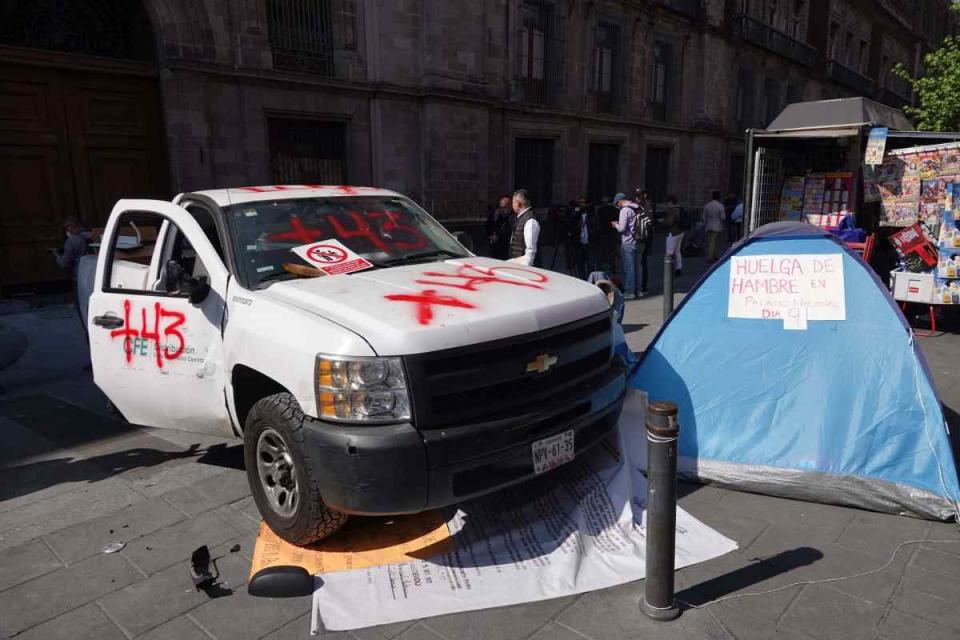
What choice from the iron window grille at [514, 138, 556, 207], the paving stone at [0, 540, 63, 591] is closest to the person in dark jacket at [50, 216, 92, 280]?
the paving stone at [0, 540, 63, 591]

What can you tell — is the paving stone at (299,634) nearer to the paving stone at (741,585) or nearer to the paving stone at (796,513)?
the paving stone at (741,585)

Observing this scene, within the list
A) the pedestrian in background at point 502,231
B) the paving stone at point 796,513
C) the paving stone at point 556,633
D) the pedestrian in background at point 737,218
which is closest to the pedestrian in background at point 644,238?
the pedestrian in background at point 502,231

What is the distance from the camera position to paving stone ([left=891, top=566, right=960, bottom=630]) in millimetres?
2730

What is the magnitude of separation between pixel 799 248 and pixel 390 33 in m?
11.9

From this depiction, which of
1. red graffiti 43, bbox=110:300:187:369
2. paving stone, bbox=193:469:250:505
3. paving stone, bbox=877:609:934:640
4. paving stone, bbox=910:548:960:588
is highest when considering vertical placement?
red graffiti 43, bbox=110:300:187:369

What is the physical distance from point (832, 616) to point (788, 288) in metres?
1.98

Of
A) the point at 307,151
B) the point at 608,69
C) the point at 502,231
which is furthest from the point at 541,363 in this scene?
the point at 608,69

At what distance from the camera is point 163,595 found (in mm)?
2990

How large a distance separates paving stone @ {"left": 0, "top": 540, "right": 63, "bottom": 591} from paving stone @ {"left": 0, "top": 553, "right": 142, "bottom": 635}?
0.07m

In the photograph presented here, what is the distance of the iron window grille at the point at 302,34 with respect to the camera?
40.2ft

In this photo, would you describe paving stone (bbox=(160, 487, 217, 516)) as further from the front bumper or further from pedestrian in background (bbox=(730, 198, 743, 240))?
pedestrian in background (bbox=(730, 198, 743, 240))

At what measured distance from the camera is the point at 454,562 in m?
3.15

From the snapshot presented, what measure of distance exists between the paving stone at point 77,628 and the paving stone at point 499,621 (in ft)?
4.49

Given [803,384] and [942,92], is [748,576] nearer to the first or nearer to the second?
[803,384]
